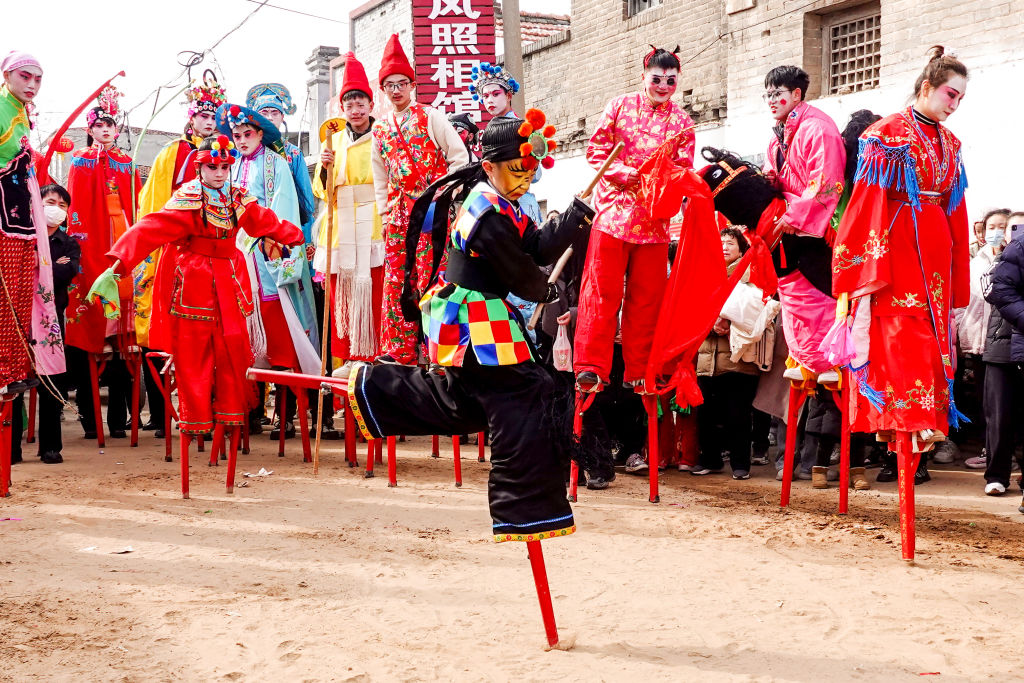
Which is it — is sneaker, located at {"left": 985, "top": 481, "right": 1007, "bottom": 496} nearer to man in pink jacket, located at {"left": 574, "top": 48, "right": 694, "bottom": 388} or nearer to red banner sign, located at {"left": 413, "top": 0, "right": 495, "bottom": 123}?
man in pink jacket, located at {"left": 574, "top": 48, "right": 694, "bottom": 388}

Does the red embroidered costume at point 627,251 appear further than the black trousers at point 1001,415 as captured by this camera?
No

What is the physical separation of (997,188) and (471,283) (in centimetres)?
717

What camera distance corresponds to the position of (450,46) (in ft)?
39.3

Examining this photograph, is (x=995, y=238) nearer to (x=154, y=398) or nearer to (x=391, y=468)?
(x=391, y=468)

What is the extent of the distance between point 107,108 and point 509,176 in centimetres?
602

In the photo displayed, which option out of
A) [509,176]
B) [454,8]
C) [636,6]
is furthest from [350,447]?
[636,6]

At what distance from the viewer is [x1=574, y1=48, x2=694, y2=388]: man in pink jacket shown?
5613mm

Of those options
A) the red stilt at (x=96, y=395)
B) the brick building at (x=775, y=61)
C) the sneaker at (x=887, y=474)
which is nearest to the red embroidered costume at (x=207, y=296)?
the red stilt at (x=96, y=395)

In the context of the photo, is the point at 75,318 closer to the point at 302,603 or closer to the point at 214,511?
the point at 214,511

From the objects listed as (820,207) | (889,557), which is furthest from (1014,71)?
(889,557)

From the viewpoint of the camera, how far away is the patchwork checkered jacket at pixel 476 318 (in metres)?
3.47

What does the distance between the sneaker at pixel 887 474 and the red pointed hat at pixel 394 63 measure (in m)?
3.97

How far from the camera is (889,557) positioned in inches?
175

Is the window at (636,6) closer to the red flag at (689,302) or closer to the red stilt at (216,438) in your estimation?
the red flag at (689,302)
